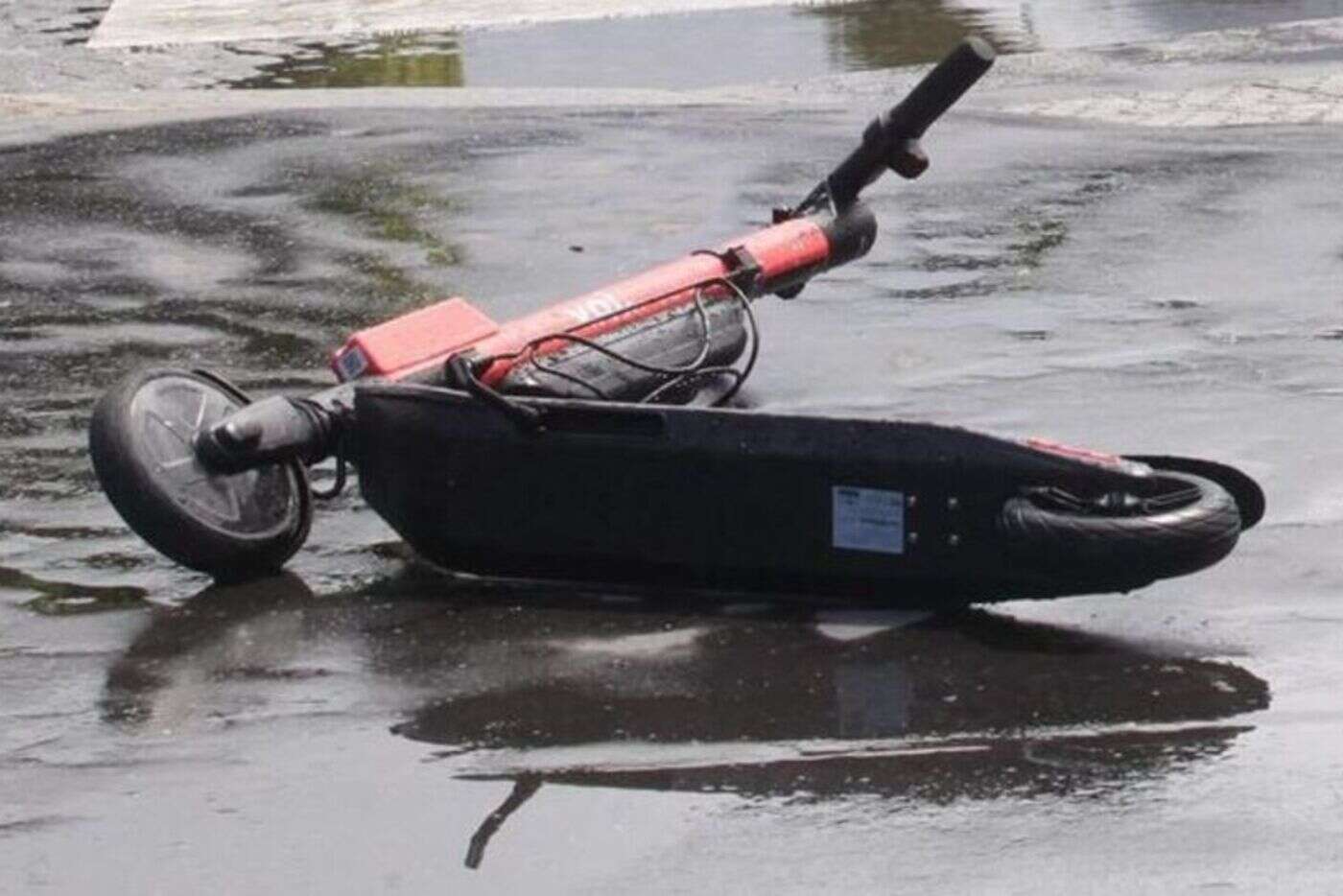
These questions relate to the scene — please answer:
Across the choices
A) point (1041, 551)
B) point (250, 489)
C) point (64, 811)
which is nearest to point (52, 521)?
point (250, 489)

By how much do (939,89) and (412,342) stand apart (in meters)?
1.96

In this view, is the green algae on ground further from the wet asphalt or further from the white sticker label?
the white sticker label

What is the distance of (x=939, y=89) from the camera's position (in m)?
9.20

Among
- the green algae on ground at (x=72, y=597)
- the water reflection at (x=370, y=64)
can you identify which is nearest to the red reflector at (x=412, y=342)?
the green algae on ground at (x=72, y=597)

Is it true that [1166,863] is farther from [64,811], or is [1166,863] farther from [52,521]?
[52,521]

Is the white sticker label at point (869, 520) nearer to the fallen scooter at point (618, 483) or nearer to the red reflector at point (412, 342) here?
the fallen scooter at point (618, 483)

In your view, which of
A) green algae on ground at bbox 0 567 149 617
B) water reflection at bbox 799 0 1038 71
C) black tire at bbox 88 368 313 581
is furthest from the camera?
water reflection at bbox 799 0 1038 71

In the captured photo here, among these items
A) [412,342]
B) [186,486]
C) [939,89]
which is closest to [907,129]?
[939,89]

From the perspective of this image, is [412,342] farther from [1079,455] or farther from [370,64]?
[370,64]

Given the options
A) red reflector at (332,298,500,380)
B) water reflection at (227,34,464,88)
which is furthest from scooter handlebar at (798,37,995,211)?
water reflection at (227,34,464,88)

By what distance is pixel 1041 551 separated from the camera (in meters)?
A: 6.84

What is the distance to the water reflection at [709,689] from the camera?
621 centimetres

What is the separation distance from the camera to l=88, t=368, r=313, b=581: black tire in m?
7.41

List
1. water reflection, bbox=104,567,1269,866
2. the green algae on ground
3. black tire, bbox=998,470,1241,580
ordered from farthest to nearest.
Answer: the green algae on ground → black tire, bbox=998,470,1241,580 → water reflection, bbox=104,567,1269,866
